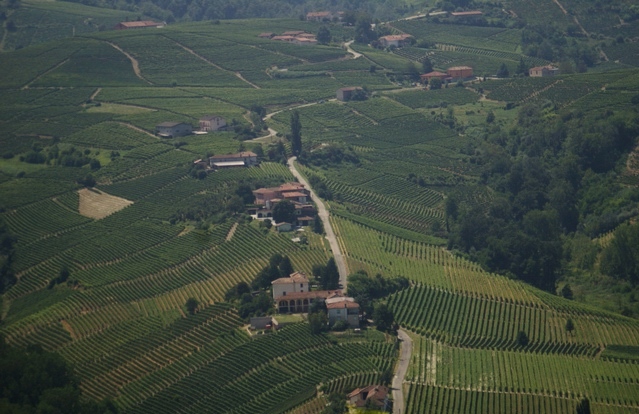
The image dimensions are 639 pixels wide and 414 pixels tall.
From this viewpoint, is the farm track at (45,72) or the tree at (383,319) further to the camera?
the farm track at (45,72)

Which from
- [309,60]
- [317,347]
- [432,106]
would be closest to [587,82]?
[432,106]

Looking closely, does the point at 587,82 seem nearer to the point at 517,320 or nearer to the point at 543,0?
the point at 543,0

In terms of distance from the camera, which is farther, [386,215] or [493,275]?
[386,215]

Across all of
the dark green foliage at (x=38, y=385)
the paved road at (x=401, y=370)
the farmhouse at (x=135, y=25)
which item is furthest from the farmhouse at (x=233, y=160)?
the farmhouse at (x=135, y=25)

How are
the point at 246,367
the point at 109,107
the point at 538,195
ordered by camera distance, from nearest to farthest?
the point at 246,367, the point at 538,195, the point at 109,107

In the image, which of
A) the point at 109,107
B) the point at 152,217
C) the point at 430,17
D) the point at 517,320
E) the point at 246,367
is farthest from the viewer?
the point at 430,17

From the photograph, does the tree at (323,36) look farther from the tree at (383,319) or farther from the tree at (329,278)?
the tree at (383,319)
